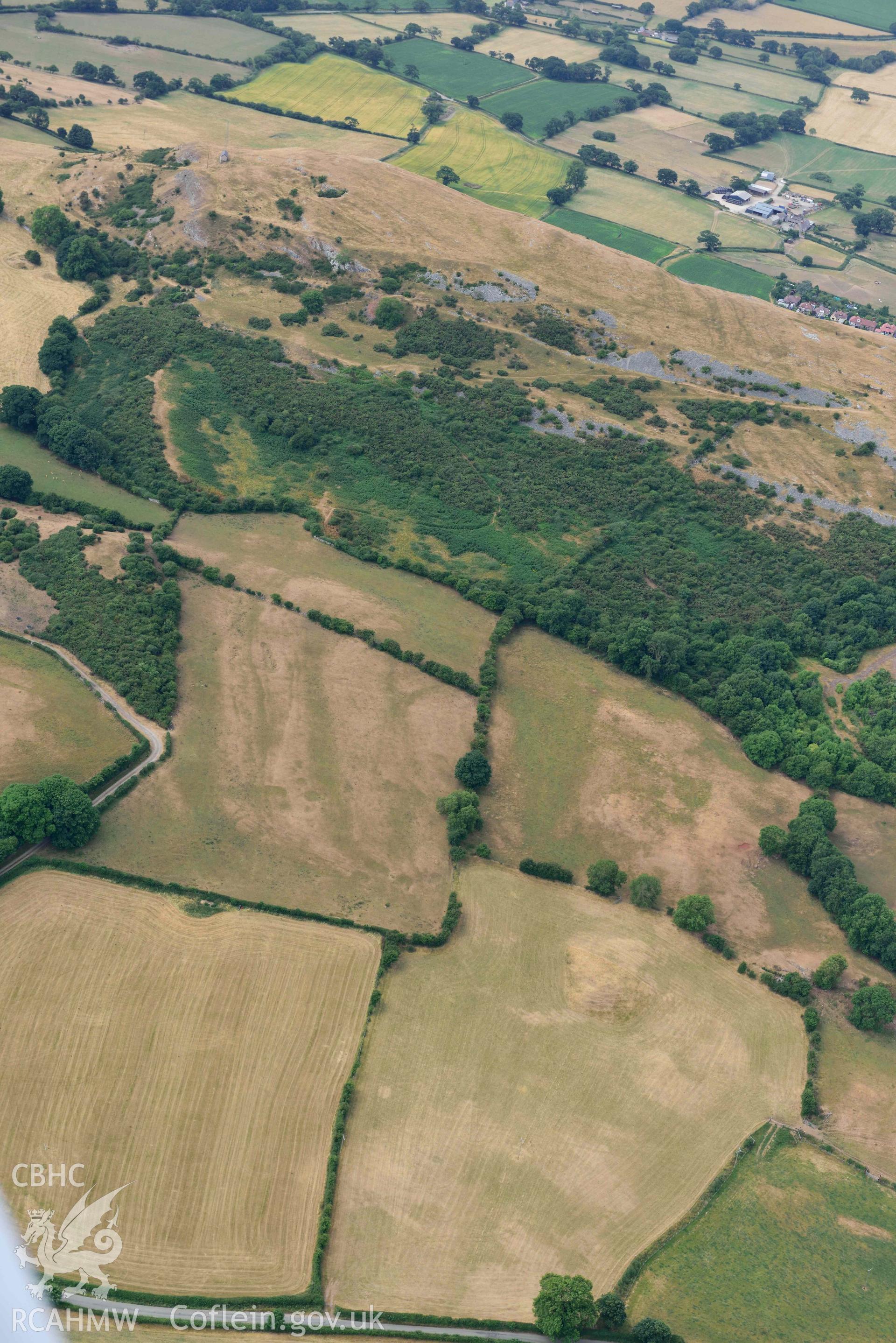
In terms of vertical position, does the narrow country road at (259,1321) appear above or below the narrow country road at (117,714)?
below

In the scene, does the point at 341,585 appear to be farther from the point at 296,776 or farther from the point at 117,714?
the point at 117,714

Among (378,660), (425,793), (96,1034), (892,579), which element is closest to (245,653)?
(378,660)

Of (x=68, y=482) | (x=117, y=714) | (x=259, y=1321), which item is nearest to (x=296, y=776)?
(x=117, y=714)

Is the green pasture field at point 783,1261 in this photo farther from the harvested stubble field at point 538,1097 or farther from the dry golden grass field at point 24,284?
the dry golden grass field at point 24,284

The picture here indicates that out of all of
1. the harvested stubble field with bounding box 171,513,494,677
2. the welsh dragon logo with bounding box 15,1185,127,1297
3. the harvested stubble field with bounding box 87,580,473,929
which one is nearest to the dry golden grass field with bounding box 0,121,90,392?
the harvested stubble field with bounding box 171,513,494,677

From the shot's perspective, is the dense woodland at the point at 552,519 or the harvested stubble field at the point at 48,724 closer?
the harvested stubble field at the point at 48,724

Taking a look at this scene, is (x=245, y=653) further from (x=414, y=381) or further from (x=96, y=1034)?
(x=414, y=381)

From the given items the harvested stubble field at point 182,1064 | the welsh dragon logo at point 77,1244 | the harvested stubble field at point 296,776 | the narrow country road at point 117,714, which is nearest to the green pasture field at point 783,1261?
the harvested stubble field at point 182,1064

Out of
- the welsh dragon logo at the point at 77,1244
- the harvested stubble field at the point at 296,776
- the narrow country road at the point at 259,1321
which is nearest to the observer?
the narrow country road at the point at 259,1321
